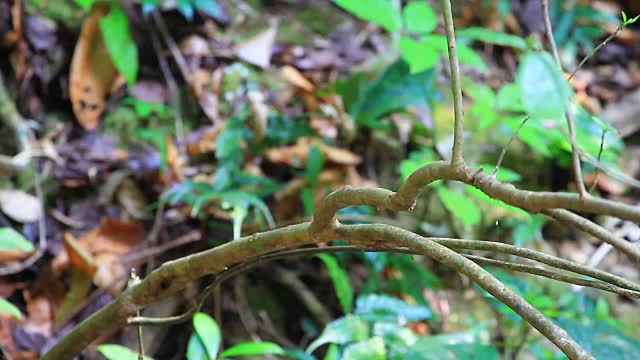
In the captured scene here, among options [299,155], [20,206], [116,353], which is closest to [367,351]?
[116,353]

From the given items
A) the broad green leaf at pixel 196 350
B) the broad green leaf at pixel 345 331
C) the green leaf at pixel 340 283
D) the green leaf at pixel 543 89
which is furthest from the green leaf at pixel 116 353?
the green leaf at pixel 543 89

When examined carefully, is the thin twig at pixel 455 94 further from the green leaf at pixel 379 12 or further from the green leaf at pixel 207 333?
the green leaf at pixel 379 12

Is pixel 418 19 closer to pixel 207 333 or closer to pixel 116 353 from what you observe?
pixel 207 333

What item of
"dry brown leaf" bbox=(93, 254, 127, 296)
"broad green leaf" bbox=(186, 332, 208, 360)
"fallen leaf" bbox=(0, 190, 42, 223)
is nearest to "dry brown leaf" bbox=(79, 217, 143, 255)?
"dry brown leaf" bbox=(93, 254, 127, 296)

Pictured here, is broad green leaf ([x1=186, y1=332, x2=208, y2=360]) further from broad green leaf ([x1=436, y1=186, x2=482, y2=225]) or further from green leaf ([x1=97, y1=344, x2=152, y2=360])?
broad green leaf ([x1=436, y1=186, x2=482, y2=225])

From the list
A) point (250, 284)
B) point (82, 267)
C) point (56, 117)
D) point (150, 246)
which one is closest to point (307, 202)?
point (250, 284)

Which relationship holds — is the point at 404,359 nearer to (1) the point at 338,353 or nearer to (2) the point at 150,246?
(1) the point at 338,353
